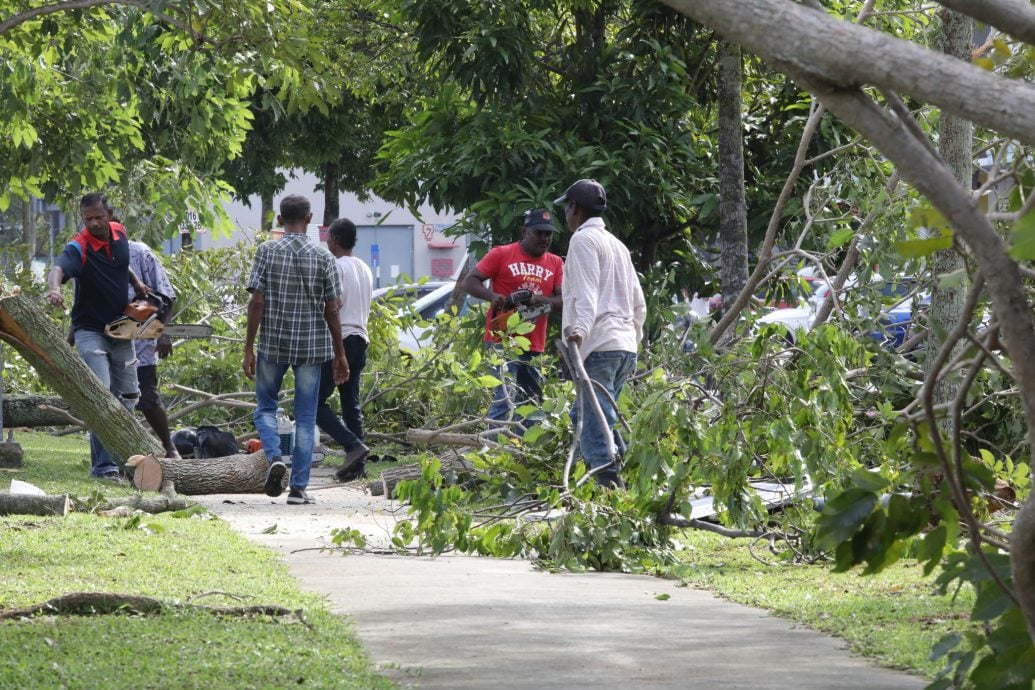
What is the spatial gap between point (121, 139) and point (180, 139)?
4.81ft

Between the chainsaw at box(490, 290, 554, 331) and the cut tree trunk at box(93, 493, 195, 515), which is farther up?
the chainsaw at box(490, 290, 554, 331)

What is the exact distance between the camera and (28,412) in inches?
494

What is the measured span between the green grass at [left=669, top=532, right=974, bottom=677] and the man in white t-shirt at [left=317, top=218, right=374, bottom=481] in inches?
148

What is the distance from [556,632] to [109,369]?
607cm

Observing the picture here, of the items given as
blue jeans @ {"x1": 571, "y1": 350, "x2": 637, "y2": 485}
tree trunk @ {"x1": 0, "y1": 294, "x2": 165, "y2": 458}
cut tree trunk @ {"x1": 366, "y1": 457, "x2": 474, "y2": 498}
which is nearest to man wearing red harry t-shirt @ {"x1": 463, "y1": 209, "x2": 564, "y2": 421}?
cut tree trunk @ {"x1": 366, "y1": 457, "x2": 474, "y2": 498}

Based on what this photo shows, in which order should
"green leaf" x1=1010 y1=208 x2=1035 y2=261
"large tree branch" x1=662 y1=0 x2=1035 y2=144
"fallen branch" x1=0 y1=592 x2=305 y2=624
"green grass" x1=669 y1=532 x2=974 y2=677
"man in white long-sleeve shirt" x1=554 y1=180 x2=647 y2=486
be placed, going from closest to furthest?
1. "green leaf" x1=1010 y1=208 x2=1035 y2=261
2. "large tree branch" x1=662 y1=0 x2=1035 y2=144
3. "green grass" x1=669 y1=532 x2=974 y2=677
4. "fallen branch" x1=0 y1=592 x2=305 y2=624
5. "man in white long-sleeve shirt" x1=554 y1=180 x2=647 y2=486

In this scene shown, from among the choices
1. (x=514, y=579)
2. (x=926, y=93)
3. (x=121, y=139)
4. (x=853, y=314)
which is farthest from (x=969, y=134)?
(x=121, y=139)

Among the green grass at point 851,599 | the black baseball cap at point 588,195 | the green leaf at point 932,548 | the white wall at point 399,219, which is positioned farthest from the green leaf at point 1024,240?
the white wall at point 399,219

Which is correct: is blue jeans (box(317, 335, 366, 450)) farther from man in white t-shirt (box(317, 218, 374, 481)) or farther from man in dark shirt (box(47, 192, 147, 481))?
man in dark shirt (box(47, 192, 147, 481))

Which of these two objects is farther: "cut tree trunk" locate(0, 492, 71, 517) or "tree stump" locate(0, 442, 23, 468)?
"tree stump" locate(0, 442, 23, 468)

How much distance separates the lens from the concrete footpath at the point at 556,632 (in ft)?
14.8

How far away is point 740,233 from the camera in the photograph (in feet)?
38.0

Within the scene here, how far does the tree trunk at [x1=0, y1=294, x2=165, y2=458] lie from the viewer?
9.42 m

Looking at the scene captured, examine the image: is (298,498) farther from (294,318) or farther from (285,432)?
(285,432)
